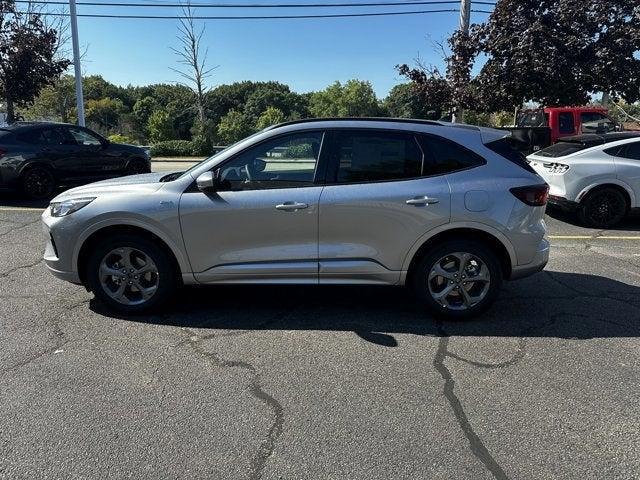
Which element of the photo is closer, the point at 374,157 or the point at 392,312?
the point at 374,157

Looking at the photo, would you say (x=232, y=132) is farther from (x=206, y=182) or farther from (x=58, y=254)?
(x=206, y=182)

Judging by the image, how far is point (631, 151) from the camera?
8578 millimetres

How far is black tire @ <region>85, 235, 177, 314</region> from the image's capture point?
447 centimetres

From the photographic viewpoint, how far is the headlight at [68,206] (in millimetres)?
4484

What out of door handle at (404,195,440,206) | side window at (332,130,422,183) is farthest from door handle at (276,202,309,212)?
door handle at (404,195,440,206)

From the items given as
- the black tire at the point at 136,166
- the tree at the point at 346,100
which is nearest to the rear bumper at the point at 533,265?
the black tire at the point at 136,166

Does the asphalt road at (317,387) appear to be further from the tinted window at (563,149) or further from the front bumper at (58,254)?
the tinted window at (563,149)

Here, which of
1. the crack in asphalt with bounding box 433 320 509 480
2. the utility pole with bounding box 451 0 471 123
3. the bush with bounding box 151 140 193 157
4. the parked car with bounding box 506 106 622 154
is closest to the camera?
the crack in asphalt with bounding box 433 320 509 480

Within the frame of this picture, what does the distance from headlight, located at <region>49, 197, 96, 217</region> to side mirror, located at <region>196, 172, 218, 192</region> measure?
3.22 feet

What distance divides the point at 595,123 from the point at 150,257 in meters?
15.5

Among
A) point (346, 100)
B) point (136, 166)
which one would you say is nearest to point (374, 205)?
point (136, 166)

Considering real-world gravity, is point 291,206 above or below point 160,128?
below

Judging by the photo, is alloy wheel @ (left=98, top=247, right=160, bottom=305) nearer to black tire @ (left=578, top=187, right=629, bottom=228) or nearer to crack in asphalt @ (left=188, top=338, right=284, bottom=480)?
crack in asphalt @ (left=188, top=338, right=284, bottom=480)

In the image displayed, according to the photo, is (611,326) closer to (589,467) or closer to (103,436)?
(589,467)
